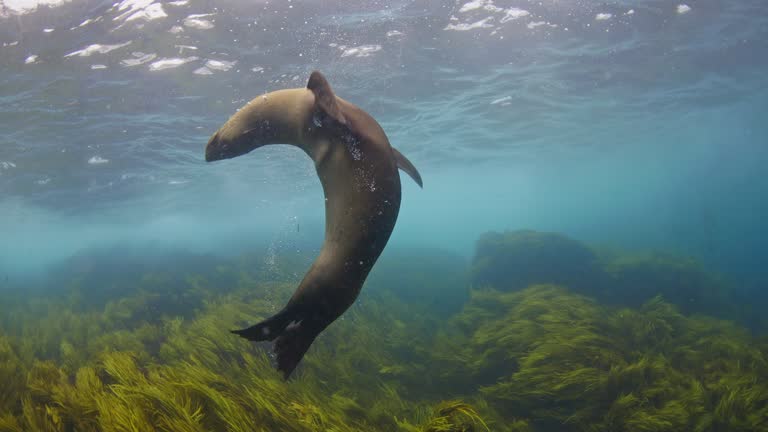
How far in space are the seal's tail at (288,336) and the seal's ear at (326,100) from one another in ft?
2.88

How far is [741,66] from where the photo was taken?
1669cm

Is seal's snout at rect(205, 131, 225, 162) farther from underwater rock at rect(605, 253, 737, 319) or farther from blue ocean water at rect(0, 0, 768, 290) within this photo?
underwater rock at rect(605, 253, 737, 319)

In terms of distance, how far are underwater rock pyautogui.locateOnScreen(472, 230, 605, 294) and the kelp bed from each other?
4.70m

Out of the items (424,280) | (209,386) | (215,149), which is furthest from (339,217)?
(424,280)

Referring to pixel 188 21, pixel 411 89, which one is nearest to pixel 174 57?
pixel 188 21

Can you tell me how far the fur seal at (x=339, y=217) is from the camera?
4.73 ft

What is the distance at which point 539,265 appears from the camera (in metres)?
14.3

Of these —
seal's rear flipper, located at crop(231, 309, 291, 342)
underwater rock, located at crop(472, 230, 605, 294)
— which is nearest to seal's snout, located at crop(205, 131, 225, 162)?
seal's rear flipper, located at crop(231, 309, 291, 342)

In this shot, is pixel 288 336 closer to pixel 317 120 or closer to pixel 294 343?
pixel 294 343

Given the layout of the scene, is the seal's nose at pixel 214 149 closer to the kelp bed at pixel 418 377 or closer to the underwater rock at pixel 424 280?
the kelp bed at pixel 418 377

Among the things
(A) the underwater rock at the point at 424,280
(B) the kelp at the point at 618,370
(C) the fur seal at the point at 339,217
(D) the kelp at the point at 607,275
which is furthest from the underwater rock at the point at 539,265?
(C) the fur seal at the point at 339,217

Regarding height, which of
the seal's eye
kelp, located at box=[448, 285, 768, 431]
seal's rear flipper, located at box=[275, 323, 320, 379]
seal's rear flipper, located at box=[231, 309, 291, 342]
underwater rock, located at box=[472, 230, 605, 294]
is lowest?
underwater rock, located at box=[472, 230, 605, 294]

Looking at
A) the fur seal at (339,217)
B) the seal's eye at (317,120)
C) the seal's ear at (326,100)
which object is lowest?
the fur seal at (339,217)

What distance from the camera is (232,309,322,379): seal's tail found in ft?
4.80
